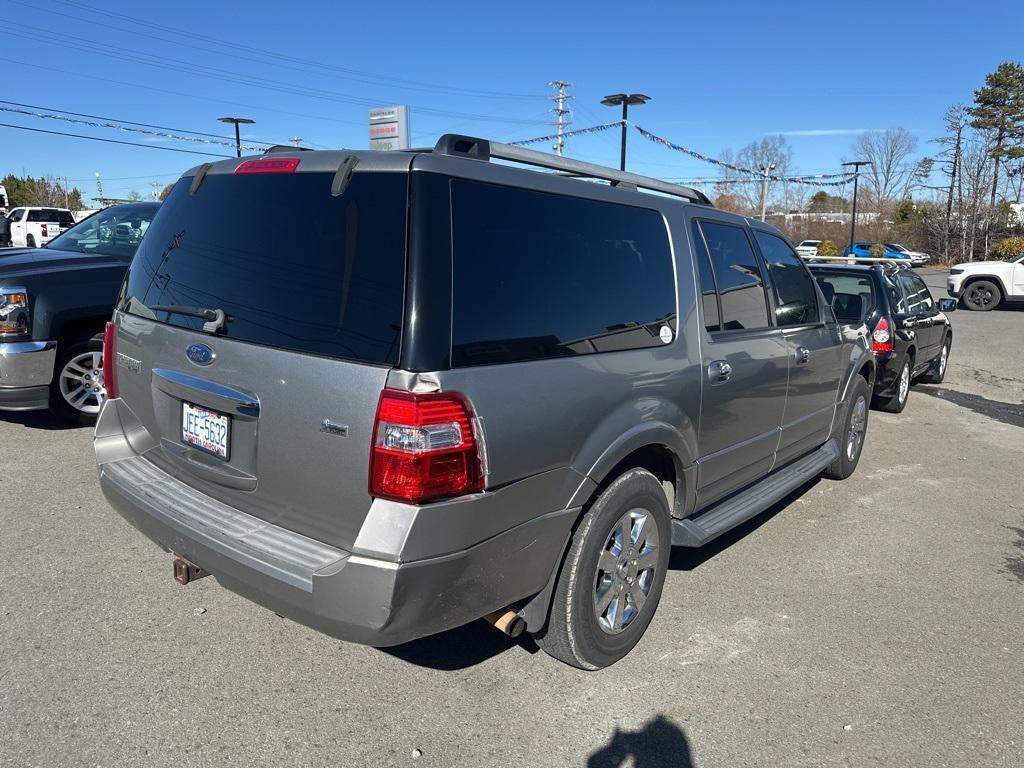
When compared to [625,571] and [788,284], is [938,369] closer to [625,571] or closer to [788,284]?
[788,284]

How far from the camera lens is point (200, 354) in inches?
110

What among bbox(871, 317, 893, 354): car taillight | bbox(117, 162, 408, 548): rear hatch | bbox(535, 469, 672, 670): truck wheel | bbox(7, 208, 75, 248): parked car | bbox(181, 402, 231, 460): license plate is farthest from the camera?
bbox(7, 208, 75, 248): parked car

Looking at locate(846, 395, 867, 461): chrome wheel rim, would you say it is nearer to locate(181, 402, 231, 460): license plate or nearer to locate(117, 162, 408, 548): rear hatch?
locate(117, 162, 408, 548): rear hatch

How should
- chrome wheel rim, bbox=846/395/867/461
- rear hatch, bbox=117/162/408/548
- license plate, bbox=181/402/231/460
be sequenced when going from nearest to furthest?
rear hatch, bbox=117/162/408/548 → license plate, bbox=181/402/231/460 → chrome wheel rim, bbox=846/395/867/461

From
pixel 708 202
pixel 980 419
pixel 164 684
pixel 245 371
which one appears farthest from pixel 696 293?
pixel 980 419

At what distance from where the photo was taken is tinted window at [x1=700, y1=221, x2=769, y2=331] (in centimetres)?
384

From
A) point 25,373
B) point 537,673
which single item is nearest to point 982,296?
point 537,673

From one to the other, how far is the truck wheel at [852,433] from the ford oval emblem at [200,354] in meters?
4.50

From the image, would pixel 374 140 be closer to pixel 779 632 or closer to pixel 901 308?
pixel 901 308

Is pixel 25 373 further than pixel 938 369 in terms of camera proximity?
No

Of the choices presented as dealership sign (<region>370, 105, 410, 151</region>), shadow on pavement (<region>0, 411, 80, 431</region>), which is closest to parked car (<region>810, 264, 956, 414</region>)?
shadow on pavement (<region>0, 411, 80, 431</region>)

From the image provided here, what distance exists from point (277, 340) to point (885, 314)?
6934 mm

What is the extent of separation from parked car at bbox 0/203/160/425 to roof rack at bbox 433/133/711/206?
14.7 feet

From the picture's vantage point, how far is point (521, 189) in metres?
2.80
